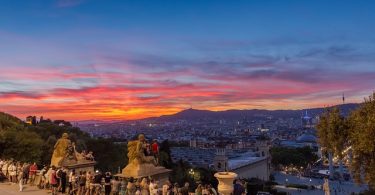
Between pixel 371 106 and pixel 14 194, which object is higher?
pixel 371 106

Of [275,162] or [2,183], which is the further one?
[275,162]

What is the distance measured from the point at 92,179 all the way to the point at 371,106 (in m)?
11.2

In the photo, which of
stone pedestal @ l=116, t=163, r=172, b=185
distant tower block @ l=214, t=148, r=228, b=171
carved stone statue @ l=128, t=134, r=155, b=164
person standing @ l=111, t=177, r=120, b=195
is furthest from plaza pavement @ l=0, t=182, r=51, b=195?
distant tower block @ l=214, t=148, r=228, b=171

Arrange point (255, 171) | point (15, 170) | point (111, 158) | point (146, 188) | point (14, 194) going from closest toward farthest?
point (146, 188) → point (14, 194) → point (15, 170) → point (111, 158) → point (255, 171)

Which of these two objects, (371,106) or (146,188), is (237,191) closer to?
(146,188)

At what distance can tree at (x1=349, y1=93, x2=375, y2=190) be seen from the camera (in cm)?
1611

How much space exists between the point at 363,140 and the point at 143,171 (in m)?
8.87

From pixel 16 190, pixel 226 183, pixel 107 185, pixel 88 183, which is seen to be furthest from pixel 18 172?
pixel 226 183

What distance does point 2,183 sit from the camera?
18438 mm

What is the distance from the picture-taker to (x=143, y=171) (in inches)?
513

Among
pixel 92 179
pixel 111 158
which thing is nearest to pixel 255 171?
pixel 111 158

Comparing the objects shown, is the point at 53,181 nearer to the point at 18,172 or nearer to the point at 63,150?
the point at 63,150

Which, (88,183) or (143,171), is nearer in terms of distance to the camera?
(143,171)

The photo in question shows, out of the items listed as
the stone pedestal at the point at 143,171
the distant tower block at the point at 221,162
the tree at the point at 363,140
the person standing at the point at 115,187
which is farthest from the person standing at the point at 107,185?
the distant tower block at the point at 221,162
